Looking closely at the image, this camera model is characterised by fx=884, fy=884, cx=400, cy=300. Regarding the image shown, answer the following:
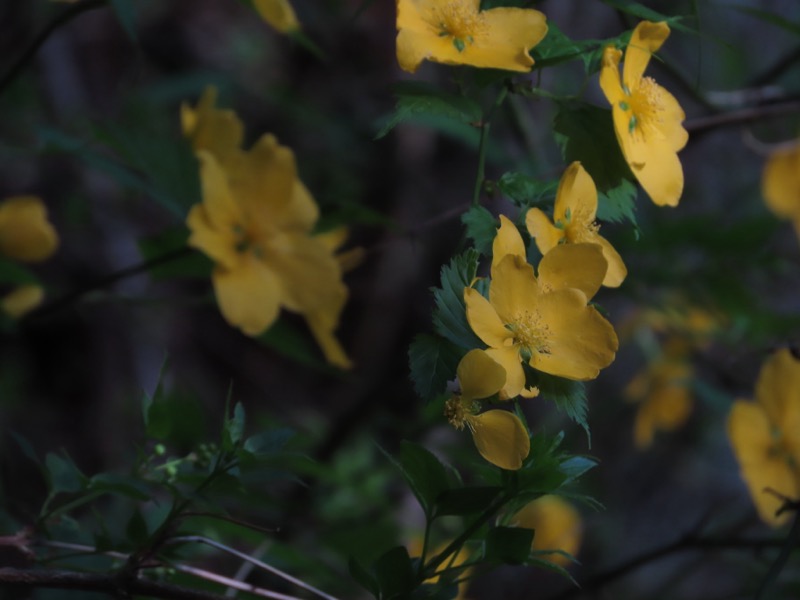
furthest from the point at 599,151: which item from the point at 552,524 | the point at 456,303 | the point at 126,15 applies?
the point at 552,524

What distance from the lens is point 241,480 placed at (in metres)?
0.59

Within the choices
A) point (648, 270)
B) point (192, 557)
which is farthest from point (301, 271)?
point (648, 270)

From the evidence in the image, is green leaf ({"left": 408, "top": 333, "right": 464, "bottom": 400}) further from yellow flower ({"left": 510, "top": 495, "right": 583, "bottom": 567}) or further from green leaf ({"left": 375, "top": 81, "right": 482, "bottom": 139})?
yellow flower ({"left": 510, "top": 495, "right": 583, "bottom": 567})

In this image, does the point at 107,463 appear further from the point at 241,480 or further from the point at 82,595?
the point at 241,480

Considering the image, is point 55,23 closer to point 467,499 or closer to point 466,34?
point 466,34

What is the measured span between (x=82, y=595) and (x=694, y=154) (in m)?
1.85

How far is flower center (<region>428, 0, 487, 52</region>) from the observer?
59 cm

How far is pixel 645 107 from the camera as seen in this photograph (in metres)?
0.62

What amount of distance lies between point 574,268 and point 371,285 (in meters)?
1.89

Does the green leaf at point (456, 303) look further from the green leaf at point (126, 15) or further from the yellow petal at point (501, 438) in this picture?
the green leaf at point (126, 15)

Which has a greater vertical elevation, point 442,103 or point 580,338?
point 442,103

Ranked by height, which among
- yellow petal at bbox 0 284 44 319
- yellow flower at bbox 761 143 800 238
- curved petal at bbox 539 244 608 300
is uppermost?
curved petal at bbox 539 244 608 300

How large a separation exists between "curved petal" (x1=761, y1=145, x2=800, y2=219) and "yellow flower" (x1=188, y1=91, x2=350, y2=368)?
26.0 inches

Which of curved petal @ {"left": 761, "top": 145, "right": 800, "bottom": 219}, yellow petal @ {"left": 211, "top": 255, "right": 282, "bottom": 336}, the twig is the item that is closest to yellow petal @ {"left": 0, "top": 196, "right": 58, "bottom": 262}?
yellow petal @ {"left": 211, "top": 255, "right": 282, "bottom": 336}
